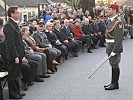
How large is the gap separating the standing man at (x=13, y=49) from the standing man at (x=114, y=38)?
1.77 meters

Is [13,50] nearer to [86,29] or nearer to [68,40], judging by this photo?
[68,40]

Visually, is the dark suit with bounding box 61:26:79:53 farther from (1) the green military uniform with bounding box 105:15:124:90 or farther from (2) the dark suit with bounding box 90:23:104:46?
(1) the green military uniform with bounding box 105:15:124:90

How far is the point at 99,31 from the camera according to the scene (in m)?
14.6

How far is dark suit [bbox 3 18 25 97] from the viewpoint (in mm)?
6262

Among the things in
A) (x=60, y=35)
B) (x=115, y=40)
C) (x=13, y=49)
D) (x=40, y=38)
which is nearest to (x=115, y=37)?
(x=115, y=40)

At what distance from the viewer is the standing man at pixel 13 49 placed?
6270mm

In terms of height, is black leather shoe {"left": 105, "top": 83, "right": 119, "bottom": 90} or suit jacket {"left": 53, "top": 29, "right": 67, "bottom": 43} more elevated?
suit jacket {"left": 53, "top": 29, "right": 67, "bottom": 43}

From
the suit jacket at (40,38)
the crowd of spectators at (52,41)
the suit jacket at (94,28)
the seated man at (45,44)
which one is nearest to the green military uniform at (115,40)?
the crowd of spectators at (52,41)

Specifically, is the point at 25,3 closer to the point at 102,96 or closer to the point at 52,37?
the point at 52,37

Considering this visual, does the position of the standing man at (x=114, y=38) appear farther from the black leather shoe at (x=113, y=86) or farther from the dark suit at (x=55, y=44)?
the dark suit at (x=55, y=44)

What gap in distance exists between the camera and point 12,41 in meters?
6.25

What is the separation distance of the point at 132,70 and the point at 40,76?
96.1 inches

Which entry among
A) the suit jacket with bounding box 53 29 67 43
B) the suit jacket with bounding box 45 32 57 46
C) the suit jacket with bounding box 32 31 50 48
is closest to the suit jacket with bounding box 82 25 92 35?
the suit jacket with bounding box 53 29 67 43

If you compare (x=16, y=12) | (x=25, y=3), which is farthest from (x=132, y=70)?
(x=25, y=3)
